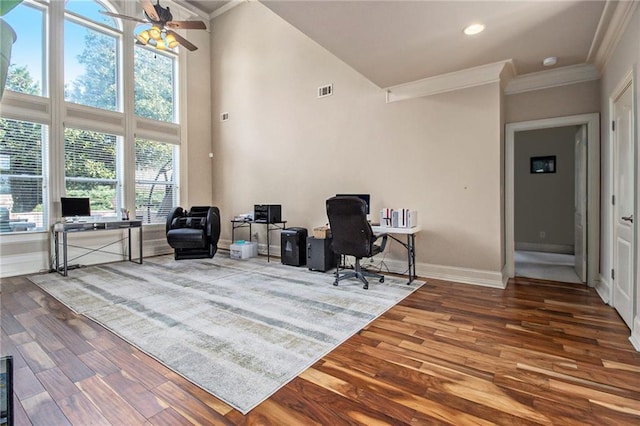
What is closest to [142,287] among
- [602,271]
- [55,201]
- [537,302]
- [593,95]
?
[55,201]

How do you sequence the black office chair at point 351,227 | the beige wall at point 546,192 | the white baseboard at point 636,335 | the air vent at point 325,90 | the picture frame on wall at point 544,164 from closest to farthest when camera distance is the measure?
the white baseboard at point 636,335 < the black office chair at point 351,227 < the air vent at point 325,90 < the beige wall at point 546,192 < the picture frame on wall at point 544,164

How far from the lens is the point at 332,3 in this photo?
2447 millimetres

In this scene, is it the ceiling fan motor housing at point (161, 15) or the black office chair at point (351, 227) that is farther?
the ceiling fan motor housing at point (161, 15)

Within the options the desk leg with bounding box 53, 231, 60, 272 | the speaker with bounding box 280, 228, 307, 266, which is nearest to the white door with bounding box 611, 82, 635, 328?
the speaker with bounding box 280, 228, 307, 266

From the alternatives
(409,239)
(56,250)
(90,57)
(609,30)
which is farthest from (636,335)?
(90,57)

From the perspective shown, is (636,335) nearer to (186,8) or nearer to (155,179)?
(155,179)

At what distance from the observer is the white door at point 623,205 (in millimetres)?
2535

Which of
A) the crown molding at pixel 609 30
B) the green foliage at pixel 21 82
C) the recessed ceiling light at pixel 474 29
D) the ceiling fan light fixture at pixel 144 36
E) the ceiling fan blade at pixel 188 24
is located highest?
the ceiling fan blade at pixel 188 24

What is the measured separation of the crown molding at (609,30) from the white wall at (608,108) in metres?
0.06

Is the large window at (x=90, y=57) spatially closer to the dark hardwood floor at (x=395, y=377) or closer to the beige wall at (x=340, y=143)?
the beige wall at (x=340, y=143)

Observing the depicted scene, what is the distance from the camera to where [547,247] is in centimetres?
608

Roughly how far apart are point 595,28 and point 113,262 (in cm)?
697

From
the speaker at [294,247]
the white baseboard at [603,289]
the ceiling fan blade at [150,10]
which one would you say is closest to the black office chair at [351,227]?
the speaker at [294,247]

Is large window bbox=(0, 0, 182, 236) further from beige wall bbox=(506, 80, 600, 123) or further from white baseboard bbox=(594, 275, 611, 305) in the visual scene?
white baseboard bbox=(594, 275, 611, 305)
